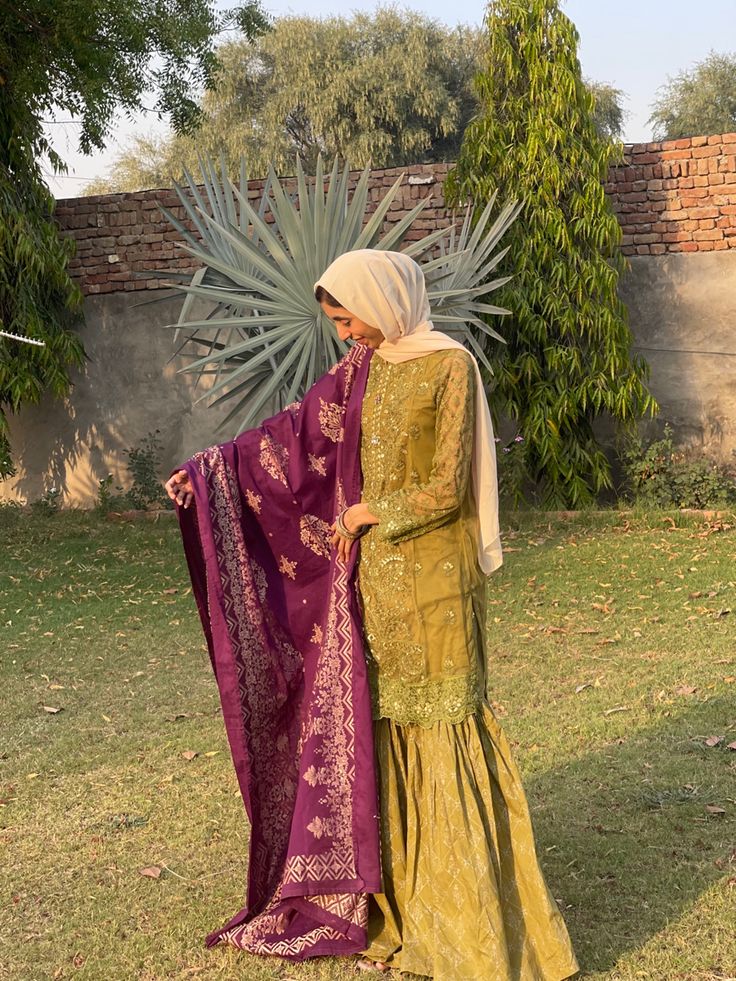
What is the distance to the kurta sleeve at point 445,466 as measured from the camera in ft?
8.75

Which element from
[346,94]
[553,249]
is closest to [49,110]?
[553,249]

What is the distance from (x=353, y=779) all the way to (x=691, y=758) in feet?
5.86

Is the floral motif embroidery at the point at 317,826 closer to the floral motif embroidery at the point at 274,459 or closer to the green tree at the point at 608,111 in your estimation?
the floral motif embroidery at the point at 274,459

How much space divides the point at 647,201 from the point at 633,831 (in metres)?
6.47

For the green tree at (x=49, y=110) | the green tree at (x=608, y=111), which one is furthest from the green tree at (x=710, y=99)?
the green tree at (x=49, y=110)

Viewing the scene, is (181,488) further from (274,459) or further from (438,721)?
(438,721)

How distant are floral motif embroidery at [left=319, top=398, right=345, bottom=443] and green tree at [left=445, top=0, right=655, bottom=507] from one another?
599cm

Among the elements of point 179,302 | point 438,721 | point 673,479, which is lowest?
point 673,479

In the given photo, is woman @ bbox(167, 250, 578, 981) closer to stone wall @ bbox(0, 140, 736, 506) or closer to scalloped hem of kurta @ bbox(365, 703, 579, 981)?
scalloped hem of kurta @ bbox(365, 703, 579, 981)

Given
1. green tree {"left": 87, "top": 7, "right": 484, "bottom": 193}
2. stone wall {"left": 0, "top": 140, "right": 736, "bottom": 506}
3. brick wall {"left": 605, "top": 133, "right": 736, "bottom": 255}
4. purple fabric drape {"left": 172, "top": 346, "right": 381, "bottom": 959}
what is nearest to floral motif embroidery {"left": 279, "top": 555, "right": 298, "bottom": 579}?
purple fabric drape {"left": 172, "top": 346, "right": 381, "bottom": 959}

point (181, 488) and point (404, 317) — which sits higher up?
point (404, 317)

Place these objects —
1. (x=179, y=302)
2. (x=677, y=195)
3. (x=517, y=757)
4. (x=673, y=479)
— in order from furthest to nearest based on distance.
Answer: (x=179, y=302) < (x=677, y=195) < (x=673, y=479) < (x=517, y=757)

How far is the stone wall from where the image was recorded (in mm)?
8930

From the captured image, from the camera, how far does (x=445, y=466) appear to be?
2666 millimetres
